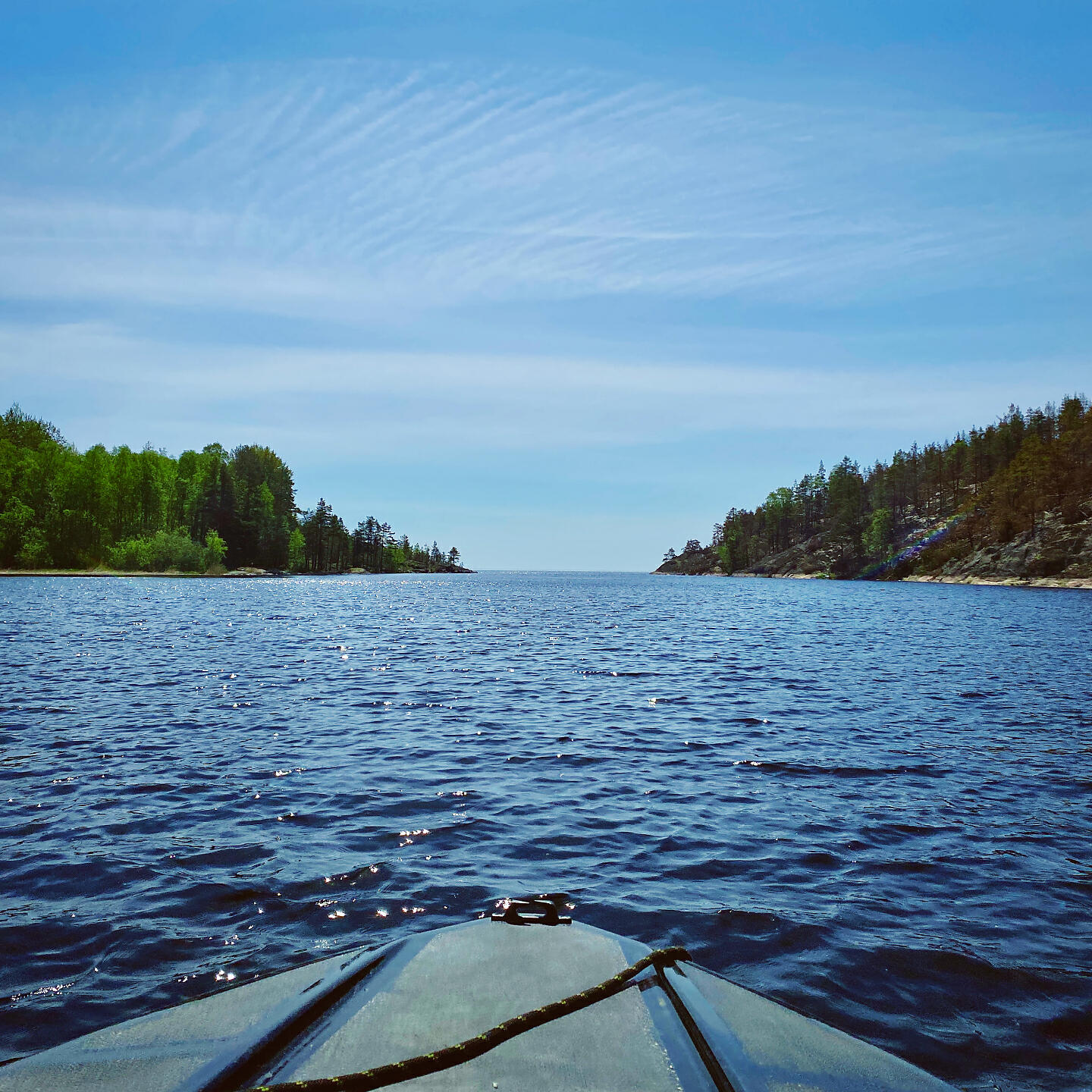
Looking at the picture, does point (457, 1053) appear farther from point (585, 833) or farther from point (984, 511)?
point (984, 511)

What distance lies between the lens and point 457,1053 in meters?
3.36

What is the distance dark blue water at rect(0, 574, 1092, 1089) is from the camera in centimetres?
572

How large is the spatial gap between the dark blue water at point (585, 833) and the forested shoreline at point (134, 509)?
364ft

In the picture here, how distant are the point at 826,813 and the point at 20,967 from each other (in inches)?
385

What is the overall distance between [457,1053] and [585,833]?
616 centimetres

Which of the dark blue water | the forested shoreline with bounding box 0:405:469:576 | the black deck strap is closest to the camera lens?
the black deck strap

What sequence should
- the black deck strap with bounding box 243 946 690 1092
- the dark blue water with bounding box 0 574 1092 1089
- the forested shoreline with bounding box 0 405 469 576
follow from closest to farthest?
1. the black deck strap with bounding box 243 946 690 1092
2. the dark blue water with bounding box 0 574 1092 1089
3. the forested shoreline with bounding box 0 405 469 576

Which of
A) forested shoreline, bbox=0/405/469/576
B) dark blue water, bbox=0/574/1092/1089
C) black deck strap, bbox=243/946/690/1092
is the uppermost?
forested shoreline, bbox=0/405/469/576

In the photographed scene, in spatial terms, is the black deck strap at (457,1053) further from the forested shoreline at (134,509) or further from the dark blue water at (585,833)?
the forested shoreline at (134,509)

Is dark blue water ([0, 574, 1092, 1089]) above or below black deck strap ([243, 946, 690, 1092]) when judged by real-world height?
below

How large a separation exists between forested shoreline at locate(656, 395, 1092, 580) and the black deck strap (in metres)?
133

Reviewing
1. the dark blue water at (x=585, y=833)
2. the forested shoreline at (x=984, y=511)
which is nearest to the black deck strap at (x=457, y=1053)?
the dark blue water at (x=585, y=833)

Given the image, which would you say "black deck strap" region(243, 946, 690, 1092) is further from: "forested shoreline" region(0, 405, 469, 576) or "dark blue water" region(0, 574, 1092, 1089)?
"forested shoreline" region(0, 405, 469, 576)

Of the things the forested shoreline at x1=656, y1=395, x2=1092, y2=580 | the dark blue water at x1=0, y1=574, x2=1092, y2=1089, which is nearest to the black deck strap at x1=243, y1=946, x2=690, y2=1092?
the dark blue water at x1=0, y1=574, x2=1092, y2=1089
